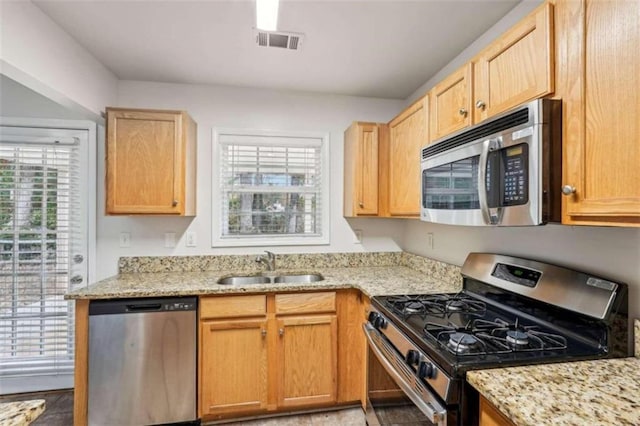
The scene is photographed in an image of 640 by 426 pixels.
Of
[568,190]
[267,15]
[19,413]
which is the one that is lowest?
[19,413]

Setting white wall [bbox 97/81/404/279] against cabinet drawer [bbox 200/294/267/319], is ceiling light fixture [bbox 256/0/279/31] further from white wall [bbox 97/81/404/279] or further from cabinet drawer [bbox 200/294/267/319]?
cabinet drawer [bbox 200/294/267/319]

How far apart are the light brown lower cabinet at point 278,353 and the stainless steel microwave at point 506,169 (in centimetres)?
105

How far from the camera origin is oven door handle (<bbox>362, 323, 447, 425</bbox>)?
1.05 metres

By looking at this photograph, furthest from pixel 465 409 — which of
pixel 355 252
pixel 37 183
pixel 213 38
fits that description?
pixel 37 183

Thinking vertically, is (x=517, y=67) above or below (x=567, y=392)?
above

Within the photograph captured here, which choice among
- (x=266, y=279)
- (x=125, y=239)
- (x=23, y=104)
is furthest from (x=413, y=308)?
(x=23, y=104)

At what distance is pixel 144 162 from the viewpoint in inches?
88.7

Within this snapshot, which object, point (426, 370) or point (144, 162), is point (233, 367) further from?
point (144, 162)

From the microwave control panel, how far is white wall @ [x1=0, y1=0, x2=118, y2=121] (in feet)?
7.16

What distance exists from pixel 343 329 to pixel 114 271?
183 cm

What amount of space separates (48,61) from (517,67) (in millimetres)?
2326

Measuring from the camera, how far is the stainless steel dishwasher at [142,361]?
75.1 inches

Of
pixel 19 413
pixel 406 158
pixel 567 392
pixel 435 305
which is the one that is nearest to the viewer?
pixel 19 413

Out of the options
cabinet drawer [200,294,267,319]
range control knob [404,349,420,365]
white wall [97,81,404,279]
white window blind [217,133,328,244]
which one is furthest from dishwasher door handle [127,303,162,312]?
range control knob [404,349,420,365]
